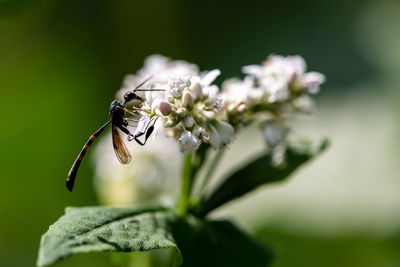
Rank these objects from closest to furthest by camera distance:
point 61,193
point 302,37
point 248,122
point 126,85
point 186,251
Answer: point 186,251
point 248,122
point 126,85
point 61,193
point 302,37

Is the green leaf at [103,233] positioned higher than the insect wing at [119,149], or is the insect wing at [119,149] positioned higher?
the insect wing at [119,149]

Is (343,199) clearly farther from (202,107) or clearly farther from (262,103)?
(202,107)

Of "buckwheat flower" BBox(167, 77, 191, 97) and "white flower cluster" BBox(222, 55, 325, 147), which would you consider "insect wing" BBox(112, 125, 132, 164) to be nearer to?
"buckwheat flower" BBox(167, 77, 191, 97)

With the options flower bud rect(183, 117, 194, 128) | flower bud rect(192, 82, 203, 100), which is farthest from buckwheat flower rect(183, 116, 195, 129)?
flower bud rect(192, 82, 203, 100)

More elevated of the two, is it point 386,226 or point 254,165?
point 254,165

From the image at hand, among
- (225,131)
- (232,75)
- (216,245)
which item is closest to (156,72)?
(225,131)

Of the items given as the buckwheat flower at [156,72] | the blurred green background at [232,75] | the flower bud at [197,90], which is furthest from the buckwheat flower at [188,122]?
the blurred green background at [232,75]

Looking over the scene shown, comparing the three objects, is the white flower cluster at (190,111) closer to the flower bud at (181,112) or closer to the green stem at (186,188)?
the flower bud at (181,112)

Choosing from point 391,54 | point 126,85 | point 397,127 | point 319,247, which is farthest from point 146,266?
point 391,54
